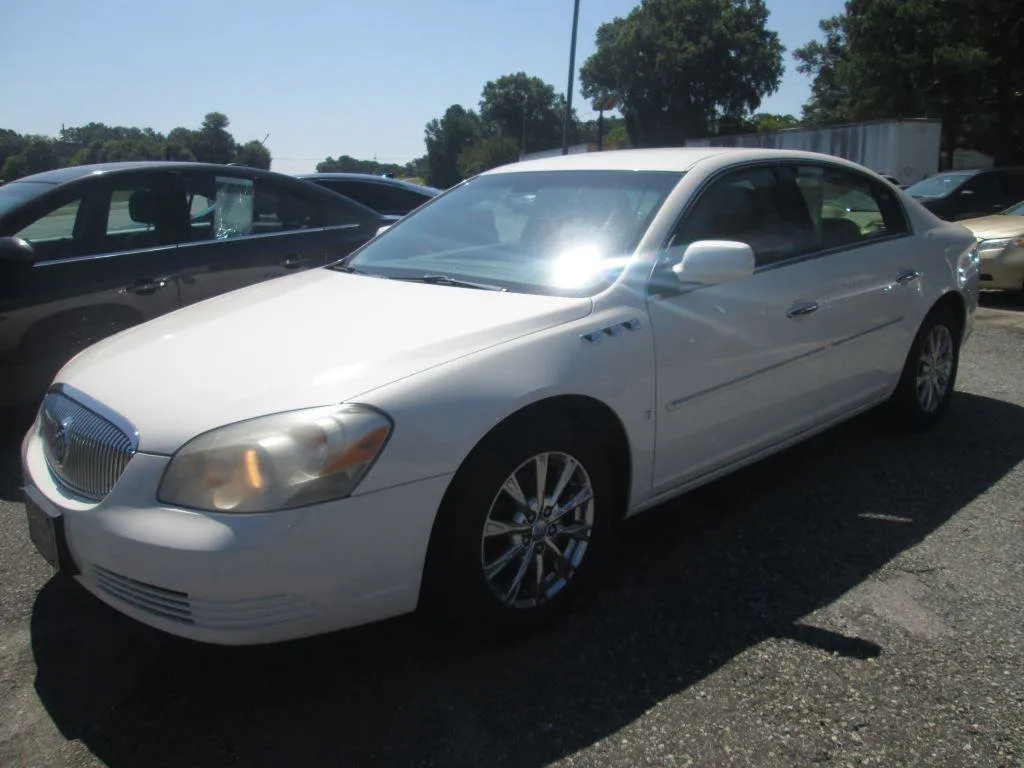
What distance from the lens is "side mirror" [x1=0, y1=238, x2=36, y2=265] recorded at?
14.5 ft

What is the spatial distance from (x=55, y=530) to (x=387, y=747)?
1107mm

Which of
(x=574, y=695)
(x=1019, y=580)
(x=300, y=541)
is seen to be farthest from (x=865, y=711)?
(x=300, y=541)

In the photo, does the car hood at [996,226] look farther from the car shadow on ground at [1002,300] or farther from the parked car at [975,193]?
the parked car at [975,193]

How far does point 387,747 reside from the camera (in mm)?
2334

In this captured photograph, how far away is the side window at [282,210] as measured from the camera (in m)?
5.84

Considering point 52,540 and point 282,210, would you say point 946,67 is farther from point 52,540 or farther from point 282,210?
point 52,540

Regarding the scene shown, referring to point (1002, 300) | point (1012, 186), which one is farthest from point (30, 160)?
point (1012, 186)

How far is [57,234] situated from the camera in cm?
498

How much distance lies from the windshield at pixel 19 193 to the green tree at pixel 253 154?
236 inches

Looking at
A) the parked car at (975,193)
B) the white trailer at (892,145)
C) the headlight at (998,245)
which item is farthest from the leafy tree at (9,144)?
the white trailer at (892,145)

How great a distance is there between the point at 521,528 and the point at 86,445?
1.28 metres

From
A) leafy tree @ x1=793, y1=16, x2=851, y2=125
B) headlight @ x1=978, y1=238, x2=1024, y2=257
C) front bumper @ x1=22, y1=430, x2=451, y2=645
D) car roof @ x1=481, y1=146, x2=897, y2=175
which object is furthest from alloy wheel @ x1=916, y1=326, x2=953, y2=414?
leafy tree @ x1=793, y1=16, x2=851, y2=125

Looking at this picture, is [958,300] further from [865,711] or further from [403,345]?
[403,345]

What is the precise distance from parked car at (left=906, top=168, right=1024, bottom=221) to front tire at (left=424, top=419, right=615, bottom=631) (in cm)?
1199
